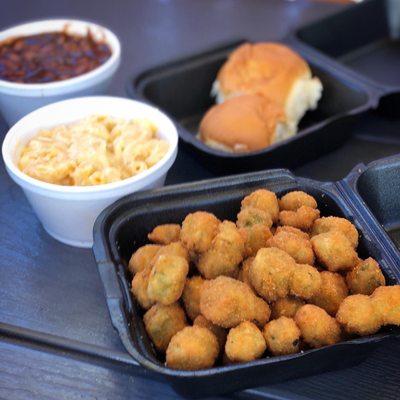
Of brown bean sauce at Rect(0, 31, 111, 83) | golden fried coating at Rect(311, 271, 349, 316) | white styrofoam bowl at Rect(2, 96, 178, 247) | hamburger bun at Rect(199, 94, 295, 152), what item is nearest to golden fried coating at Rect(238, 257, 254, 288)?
golden fried coating at Rect(311, 271, 349, 316)

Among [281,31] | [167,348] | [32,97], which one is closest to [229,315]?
[167,348]

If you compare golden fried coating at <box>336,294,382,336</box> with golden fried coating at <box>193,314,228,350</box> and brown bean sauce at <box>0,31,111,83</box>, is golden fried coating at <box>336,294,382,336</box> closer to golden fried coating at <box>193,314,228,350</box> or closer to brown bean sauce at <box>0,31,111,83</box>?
golden fried coating at <box>193,314,228,350</box>

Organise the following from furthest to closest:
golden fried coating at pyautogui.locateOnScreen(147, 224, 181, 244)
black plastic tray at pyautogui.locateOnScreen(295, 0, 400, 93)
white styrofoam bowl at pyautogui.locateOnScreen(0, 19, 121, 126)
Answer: black plastic tray at pyautogui.locateOnScreen(295, 0, 400, 93)
white styrofoam bowl at pyautogui.locateOnScreen(0, 19, 121, 126)
golden fried coating at pyautogui.locateOnScreen(147, 224, 181, 244)

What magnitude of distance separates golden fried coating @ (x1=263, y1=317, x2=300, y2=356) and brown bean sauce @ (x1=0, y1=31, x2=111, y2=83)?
91cm

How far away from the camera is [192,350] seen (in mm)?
792

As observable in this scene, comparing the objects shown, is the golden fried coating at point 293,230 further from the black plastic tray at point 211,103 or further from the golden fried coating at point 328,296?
the black plastic tray at point 211,103

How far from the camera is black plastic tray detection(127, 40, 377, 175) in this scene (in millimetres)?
1231

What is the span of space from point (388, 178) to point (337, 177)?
0.21 meters

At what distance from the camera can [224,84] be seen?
5.03 feet

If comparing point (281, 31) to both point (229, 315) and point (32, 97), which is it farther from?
point (229, 315)

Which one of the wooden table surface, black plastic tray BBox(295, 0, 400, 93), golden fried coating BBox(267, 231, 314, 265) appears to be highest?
golden fried coating BBox(267, 231, 314, 265)

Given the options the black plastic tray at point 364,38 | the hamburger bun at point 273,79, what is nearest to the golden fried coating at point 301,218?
the hamburger bun at point 273,79

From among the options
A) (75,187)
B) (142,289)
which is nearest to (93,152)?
(75,187)

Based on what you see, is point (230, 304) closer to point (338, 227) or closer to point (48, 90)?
point (338, 227)
